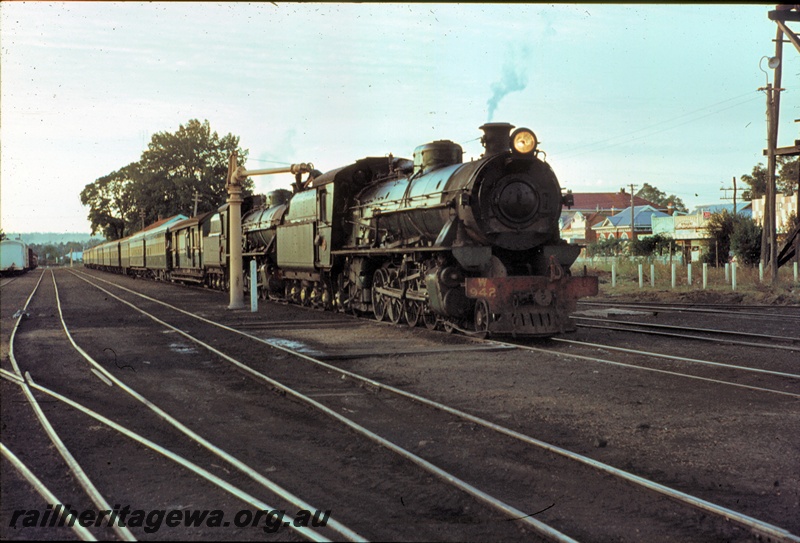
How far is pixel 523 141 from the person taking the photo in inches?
450

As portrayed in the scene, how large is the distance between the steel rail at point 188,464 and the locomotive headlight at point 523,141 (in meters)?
7.42

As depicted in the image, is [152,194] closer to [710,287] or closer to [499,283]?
[710,287]

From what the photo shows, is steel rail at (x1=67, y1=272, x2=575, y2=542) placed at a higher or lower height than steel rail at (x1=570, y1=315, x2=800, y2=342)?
lower

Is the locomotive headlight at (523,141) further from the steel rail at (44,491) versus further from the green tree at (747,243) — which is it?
the green tree at (747,243)

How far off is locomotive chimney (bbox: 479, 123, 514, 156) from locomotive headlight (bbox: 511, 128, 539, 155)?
0.42 meters

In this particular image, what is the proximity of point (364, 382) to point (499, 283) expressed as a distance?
365 centimetres

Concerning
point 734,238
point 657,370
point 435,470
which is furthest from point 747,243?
point 435,470

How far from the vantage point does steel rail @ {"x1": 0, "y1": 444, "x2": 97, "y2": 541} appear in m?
3.61

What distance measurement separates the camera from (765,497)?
4.19 metres

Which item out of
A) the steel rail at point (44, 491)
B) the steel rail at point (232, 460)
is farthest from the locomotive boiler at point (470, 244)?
the steel rail at point (44, 491)

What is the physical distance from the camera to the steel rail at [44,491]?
361 cm

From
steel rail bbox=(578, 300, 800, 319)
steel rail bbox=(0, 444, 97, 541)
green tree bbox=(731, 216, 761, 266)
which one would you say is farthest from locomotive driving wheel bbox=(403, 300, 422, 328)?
green tree bbox=(731, 216, 761, 266)

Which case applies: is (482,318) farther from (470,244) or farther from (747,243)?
(747,243)

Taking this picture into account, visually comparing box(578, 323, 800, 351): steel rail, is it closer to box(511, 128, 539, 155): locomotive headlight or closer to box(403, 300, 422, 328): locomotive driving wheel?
box(403, 300, 422, 328): locomotive driving wheel
